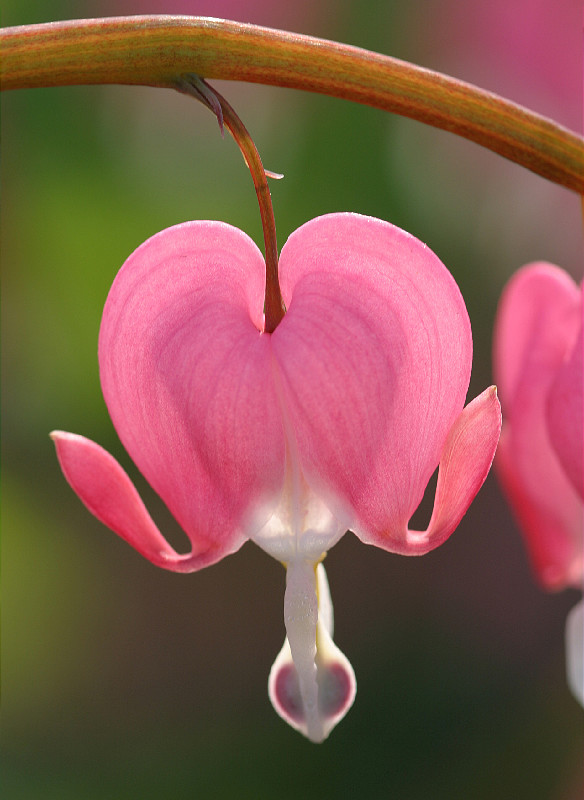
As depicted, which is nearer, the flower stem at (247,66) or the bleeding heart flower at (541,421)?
the flower stem at (247,66)

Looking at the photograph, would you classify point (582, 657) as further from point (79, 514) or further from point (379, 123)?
point (379, 123)

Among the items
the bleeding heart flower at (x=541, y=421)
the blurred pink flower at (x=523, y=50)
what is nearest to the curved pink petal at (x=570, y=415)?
the bleeding heart flower at (x=541, y=421)

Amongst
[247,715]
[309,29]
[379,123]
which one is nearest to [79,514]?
[247,715]

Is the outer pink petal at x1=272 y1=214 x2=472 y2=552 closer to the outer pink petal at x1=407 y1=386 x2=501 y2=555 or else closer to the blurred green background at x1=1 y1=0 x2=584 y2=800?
the outer pink petal at x1=407 y1=386 x2=501 y2=555

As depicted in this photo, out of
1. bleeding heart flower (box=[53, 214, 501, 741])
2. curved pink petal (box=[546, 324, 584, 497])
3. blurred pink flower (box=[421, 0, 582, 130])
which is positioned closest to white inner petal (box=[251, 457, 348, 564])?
bleeding heart flower (box=[53, 214, 501, 741])

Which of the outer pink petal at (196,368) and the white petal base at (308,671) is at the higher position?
the outer pink petal at (196,368)

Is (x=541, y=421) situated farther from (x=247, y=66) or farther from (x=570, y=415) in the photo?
(x=247, y=66)

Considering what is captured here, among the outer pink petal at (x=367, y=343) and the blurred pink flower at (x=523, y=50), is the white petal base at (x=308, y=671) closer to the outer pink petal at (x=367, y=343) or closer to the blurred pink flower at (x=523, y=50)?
the outer pink petal at (x=367, y=343)
